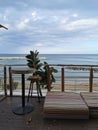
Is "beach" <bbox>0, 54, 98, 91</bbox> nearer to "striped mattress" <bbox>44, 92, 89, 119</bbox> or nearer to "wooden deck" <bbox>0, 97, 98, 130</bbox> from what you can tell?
"striped mattress" <bbox>44, 92, 89, 119</bbox>

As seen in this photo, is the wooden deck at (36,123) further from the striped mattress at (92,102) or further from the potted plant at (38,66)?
the potted plant at (38,66)

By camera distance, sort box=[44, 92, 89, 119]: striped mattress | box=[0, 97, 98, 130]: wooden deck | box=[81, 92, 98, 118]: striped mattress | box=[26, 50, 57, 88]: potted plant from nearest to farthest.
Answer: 1. box=[0, 97, 98, 130]: wooden deck
2. box=[44, 92, 89, 119]: striped mattress
3. box=[81, 92, 98, 118]: striped mattress
4. box=[26, 50, 57, 88]: potted plant

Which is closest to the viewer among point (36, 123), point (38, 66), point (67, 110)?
point (36, 123)

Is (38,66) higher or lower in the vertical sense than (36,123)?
higher

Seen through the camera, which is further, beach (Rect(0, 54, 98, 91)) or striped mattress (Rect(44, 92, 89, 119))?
beach (Rect(0, 54, 98, 91))

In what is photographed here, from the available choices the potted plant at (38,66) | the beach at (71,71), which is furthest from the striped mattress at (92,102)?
the potted plant at (38,66)

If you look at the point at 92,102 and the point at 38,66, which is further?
the point at 38,66

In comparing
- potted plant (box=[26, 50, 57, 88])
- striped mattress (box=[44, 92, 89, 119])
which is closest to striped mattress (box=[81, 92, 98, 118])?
striped mattress (box=[44, 92, 89, 119])

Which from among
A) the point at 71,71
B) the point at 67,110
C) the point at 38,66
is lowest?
the point at 67,110

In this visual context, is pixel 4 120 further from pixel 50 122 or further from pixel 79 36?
pixel 79 36

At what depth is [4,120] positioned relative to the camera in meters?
3.44

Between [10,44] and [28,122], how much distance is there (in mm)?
A: 14083

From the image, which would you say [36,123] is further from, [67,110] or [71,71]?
[71,71]

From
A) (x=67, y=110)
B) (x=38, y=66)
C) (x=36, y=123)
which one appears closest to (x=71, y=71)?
(x=38, y=66)
